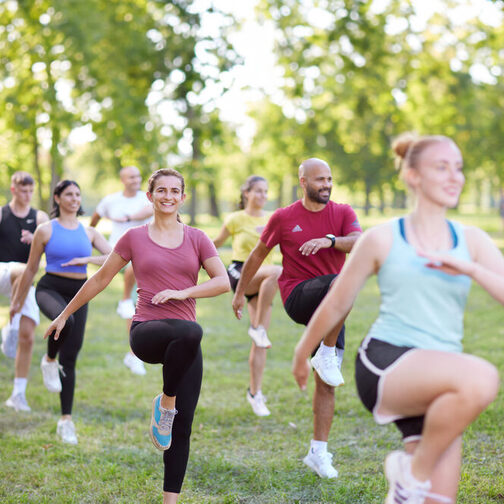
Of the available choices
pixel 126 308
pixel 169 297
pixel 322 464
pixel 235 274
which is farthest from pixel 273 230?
pixel 126 308

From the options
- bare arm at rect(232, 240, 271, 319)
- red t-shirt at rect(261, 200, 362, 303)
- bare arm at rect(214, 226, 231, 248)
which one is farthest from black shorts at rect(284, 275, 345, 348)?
bare arm at rect(214, 226, 231, 248)

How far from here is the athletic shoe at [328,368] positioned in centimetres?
558

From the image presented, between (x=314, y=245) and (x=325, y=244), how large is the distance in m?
0.10

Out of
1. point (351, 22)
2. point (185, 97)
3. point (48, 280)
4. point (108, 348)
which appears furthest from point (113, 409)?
point (185, 97)

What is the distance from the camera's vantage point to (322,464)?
6.18 meters

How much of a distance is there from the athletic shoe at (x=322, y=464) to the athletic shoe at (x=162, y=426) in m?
1.86

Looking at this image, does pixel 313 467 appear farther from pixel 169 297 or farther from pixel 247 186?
pixel 247 186

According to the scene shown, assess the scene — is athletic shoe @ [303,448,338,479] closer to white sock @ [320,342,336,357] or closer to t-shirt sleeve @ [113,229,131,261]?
white sock @ [320,342,336,357]

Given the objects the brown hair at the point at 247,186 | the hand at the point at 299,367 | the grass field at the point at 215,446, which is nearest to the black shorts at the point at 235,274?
the brown hair at the point at 247,186

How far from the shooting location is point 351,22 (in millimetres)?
28281

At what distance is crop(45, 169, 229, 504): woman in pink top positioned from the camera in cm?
464

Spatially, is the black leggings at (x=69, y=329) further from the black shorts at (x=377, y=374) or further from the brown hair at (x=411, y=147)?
the brown hair at (x=411, y=147)

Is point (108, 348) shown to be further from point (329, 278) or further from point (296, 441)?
point (329, 278)

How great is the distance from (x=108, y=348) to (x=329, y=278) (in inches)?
290
